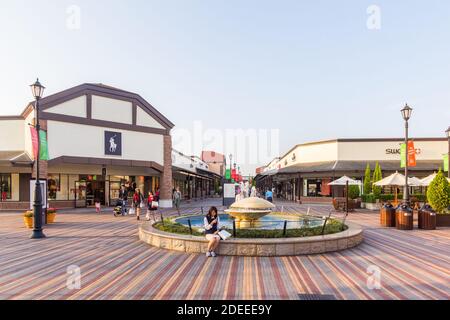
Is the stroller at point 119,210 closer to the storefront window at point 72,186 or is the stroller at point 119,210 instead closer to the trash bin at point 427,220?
the storefront window at point 72,186

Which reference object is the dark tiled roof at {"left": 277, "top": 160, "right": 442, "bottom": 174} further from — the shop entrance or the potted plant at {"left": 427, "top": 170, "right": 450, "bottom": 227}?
the shop entrance

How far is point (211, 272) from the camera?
7012 mm

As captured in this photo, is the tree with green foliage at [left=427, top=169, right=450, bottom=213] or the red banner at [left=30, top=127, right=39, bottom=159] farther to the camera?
the tree with green foliage at [left=427, top=169, right=450, bottom=213]

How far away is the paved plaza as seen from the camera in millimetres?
5770

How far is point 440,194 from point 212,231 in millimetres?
12836

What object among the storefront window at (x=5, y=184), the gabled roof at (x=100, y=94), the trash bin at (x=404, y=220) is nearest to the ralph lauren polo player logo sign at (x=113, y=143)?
the gabled roof at (x=100, y=94)

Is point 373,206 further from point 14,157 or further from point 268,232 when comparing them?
point 14,157

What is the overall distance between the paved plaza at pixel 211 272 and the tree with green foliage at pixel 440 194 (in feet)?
16.2

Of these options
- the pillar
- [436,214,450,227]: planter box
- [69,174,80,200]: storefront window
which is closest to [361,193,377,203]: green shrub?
[436,214,450,227]: planter box

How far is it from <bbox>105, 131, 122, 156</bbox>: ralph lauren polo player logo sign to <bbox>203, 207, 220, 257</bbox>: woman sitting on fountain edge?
57.6 ft

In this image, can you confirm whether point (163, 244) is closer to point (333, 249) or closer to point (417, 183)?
point (333, 249)

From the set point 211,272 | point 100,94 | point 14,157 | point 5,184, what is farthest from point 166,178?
point 211,272
